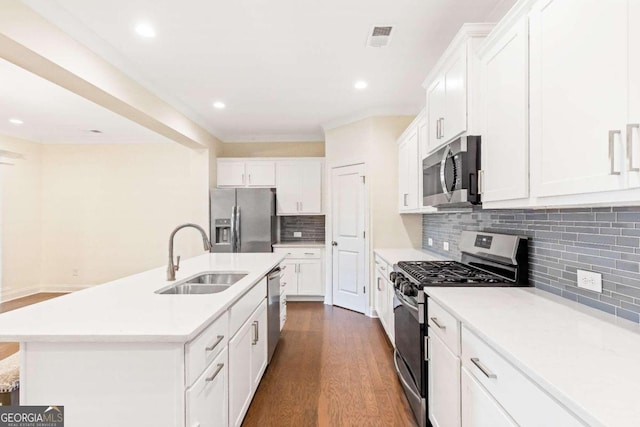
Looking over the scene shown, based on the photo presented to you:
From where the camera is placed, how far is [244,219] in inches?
199

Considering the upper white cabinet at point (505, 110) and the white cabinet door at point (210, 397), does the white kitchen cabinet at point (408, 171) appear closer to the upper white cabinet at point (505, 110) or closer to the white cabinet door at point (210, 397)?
the upper white cabinet at point (505, 110)

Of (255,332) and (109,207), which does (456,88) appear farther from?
(109,207)

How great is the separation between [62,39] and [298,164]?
3458mm

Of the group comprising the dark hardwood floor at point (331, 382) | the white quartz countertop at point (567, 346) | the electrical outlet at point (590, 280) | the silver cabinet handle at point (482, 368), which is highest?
the electrical outlet at point (590, 280)

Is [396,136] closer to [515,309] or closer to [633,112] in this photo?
[515,309]

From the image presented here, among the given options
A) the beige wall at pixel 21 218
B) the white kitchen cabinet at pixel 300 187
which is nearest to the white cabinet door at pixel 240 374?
the white kitchen cabinet at pixel 300 187

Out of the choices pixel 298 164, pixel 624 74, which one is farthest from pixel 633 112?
pixel 298 164

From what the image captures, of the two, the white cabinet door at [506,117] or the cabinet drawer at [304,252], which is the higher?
the white cabinet door at [506,117]

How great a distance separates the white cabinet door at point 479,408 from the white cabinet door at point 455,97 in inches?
54.4

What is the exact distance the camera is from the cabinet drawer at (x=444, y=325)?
4.95ft

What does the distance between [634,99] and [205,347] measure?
1.73 meters

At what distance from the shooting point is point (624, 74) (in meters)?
0.98

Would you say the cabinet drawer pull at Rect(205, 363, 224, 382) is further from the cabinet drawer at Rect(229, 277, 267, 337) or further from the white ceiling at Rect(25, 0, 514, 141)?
the white ceiling at Rect(25, 0, 514, 141)

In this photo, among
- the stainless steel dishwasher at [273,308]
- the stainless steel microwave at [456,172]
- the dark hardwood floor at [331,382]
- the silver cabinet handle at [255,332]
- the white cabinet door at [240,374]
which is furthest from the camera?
the stainless steel dishwasher at [273,308]
